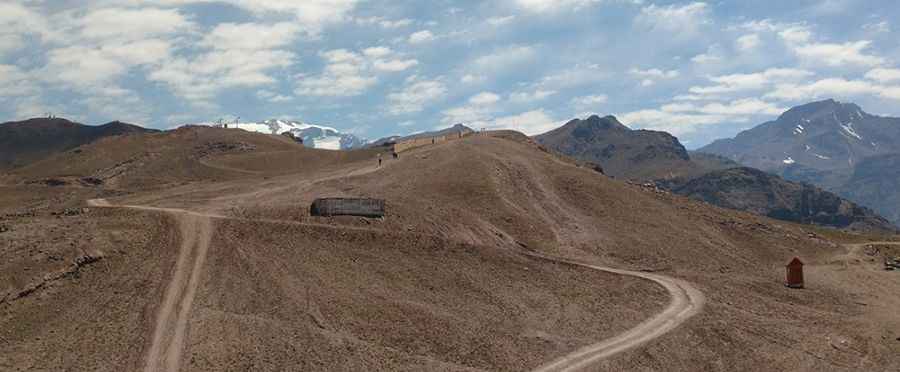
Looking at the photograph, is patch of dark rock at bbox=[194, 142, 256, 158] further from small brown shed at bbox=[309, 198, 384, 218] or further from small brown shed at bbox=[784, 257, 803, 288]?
small brown shed at bbox=[784, 257, 803, 288]

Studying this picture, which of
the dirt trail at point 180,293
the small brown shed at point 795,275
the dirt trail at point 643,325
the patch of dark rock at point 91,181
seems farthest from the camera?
the patch of dark rock at point 91,181

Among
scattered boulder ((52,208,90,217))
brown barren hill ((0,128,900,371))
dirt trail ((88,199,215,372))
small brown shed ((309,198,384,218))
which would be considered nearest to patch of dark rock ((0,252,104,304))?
Answer: brown barren hill ((0,128,900,371))

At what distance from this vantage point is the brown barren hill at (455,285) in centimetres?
3953

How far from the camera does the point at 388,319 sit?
1710 inches

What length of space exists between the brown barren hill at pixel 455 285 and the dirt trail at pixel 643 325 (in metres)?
0.57

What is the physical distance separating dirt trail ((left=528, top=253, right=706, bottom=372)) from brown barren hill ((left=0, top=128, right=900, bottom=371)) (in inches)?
22.6

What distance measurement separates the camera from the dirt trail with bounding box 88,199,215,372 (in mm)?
36406

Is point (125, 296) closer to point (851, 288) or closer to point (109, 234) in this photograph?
point (109, 234)

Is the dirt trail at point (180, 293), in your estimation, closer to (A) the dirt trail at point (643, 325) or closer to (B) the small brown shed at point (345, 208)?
(B) the small brown shed at point (345, 208)

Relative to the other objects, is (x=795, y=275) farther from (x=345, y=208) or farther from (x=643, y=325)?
(x=345, y=208)

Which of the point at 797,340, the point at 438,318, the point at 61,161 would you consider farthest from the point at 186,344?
the point at 61,161

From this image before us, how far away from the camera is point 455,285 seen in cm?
4991

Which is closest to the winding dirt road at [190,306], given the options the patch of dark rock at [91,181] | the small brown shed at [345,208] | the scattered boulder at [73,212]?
the scattered boulder at [73,212]

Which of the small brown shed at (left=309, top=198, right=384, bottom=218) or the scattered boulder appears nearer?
the scattered boulder
